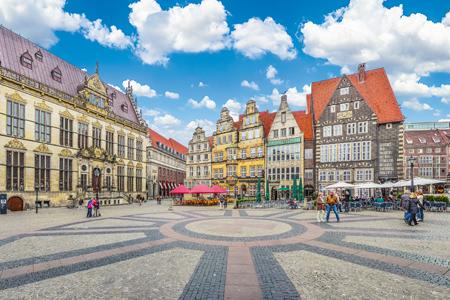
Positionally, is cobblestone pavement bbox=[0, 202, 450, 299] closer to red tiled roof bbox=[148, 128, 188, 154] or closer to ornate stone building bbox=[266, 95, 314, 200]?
ornate stone building bbox=[266, 95, 314, 200]

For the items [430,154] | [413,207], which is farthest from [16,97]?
[430,154]

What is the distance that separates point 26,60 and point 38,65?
78.1 inches

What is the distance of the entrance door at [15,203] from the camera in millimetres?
27048

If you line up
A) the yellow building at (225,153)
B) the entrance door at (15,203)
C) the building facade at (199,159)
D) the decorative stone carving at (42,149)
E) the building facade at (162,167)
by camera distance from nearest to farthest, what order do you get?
the entrance door at (15,203)
the decorative stone carving at (42,149)
the yellow building at (225,153)
the building facade at (199,159)
the building facade at (162,167)

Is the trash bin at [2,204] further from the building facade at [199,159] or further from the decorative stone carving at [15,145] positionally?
the building facade at [199,159]

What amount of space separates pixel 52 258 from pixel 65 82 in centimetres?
3505

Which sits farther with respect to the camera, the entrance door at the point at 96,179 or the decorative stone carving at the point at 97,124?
the decorative stone carving at the point at 97,124

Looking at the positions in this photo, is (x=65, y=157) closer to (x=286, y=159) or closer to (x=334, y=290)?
(x=286, y=159)

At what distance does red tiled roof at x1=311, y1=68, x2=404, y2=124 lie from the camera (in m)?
34.9

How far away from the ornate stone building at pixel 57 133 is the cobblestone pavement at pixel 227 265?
64.4 ft

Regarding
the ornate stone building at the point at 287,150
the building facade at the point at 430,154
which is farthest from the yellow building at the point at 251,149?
the building facade at the point at 430,154

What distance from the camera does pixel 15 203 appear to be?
27484 mm

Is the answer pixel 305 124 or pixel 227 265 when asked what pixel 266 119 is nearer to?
pixel 305 124

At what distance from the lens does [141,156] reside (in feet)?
163
